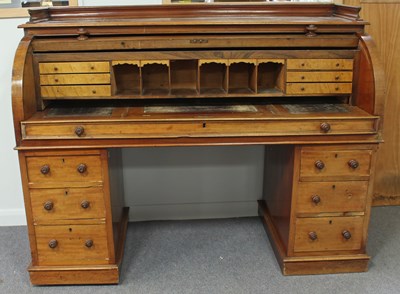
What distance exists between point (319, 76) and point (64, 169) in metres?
1.32

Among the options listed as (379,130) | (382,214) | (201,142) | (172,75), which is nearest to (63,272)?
(201,142)

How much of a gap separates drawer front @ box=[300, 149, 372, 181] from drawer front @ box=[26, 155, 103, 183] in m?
0.99

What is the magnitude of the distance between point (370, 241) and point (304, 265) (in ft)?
1.87

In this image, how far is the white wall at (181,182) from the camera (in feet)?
8.88

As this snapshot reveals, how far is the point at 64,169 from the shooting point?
2021 mm

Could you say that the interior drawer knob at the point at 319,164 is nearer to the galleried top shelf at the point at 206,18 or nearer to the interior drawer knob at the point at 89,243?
the galleried top shelf at the point at 206,18

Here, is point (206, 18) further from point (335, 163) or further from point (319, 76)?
point (335, 163)

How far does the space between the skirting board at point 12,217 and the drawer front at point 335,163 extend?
177cm

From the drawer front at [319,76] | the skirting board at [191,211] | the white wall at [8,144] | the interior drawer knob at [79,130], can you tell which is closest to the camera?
the interior drawer knob at [79,130]

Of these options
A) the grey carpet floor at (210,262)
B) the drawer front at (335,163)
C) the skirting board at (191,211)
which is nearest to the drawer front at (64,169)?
the grey carpet floor at (210,262)

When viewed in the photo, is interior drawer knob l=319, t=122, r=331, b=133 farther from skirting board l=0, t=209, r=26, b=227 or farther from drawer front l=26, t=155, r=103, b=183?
skirting board l=0, t=209, r=26, b=227

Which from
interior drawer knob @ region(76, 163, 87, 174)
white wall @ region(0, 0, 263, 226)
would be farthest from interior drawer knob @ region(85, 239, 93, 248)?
white wall @ region(0, 0, 263, 226)

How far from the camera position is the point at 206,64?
2287 millimetres

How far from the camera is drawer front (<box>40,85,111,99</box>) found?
210 centimetres
